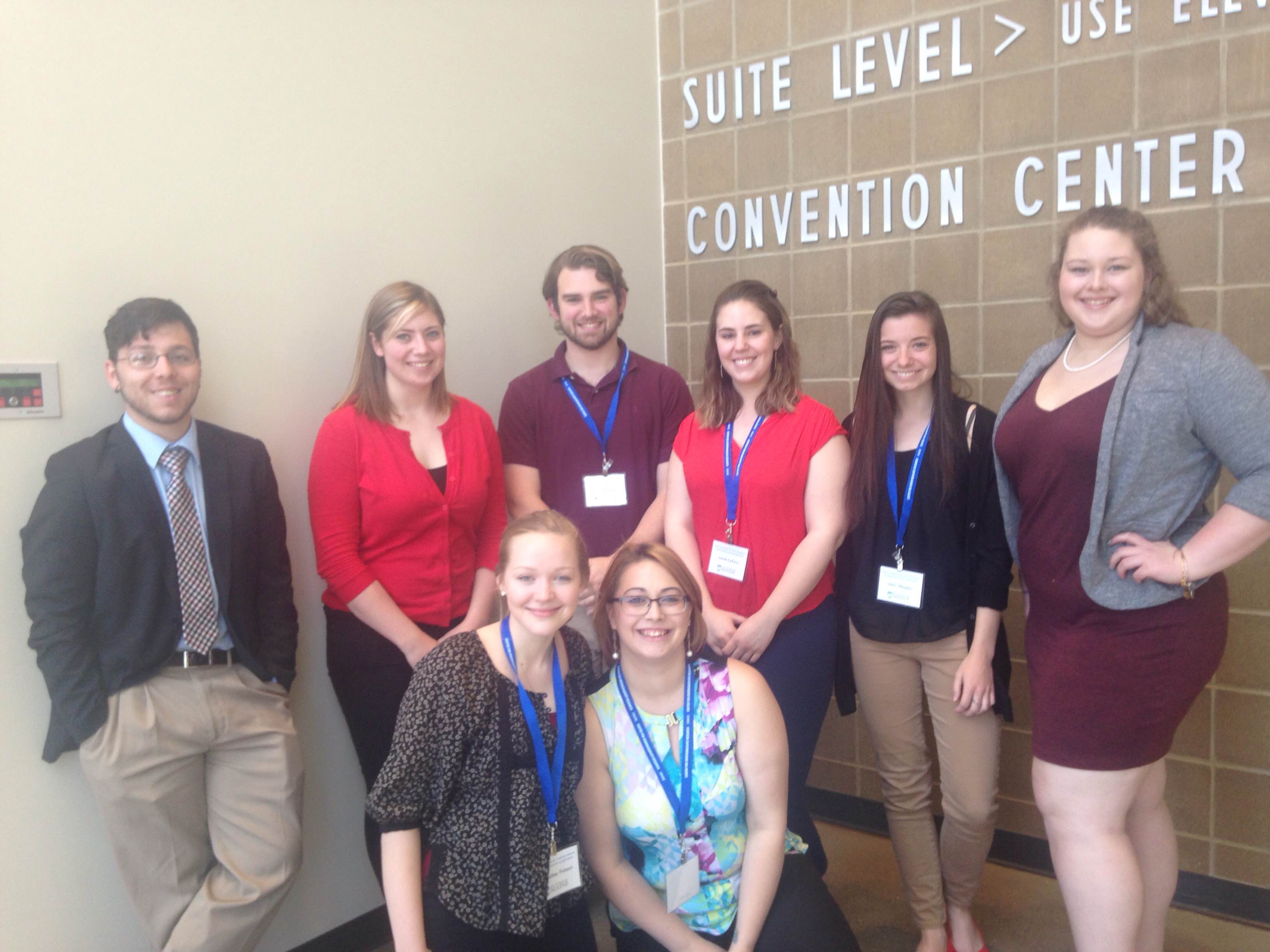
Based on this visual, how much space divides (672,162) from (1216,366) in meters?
2.41

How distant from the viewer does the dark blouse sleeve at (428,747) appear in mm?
1778

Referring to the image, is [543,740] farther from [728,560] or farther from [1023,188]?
[1023,188]

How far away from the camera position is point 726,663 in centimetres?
205

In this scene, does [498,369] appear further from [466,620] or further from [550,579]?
[550,579]

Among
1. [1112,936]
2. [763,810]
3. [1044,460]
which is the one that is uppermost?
[1044,460]

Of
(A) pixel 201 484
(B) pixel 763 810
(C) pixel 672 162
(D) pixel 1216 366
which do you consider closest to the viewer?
(D) pixel 1216 366

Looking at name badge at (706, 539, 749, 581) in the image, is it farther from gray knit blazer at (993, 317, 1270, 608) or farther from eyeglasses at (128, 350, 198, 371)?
eyeglasses at (128, 350, 198, 371)

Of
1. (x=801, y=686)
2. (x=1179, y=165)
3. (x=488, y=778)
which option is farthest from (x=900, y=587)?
(x=1179, y=165)

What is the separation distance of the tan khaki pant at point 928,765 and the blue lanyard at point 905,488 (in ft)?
0.83

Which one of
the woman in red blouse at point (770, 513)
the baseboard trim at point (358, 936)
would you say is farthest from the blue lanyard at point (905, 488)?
the baseboard trim at point (358, 936)

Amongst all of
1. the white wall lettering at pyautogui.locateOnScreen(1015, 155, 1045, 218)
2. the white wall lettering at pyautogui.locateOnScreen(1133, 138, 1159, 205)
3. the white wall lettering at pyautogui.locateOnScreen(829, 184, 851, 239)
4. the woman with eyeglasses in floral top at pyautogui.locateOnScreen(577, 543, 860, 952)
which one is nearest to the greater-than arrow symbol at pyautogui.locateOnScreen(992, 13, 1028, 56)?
the white wall lettering at pyautogui.locateOnScreen(1015, 155, 1045, 218)

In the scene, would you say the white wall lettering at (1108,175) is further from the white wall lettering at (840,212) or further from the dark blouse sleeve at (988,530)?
the dark blouse sleeve at (988,530)

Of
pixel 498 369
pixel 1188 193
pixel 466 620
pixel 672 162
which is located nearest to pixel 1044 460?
pixel 1188 193

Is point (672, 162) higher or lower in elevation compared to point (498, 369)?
higher
